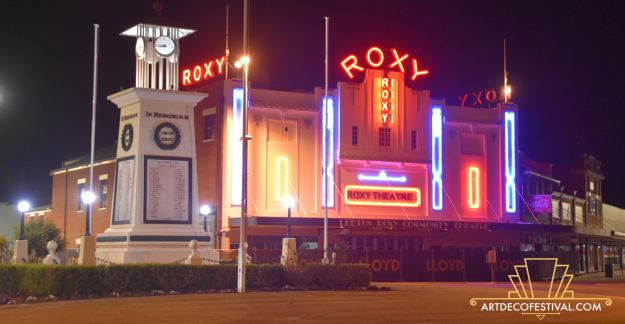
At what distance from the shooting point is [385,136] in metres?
57.7

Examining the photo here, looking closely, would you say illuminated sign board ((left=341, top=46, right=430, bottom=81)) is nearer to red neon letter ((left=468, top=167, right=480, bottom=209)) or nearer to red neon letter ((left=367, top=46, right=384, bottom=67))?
red neon letter ((left=367, top=46, right=384, bottom=67))

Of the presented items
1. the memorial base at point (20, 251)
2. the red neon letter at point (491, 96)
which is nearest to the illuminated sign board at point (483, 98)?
the red neon letter at point (491, 96)

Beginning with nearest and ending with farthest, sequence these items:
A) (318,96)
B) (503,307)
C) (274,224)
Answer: (503,307) → (274,224) → (318,96)

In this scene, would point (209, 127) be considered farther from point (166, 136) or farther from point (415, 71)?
point (166, 136)

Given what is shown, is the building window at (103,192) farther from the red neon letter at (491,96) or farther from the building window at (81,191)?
the red neon letter at (491,96)

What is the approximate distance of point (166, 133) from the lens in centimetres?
3481

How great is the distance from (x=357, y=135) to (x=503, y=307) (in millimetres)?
31808

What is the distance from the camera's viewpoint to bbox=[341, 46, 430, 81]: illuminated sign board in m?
57.1

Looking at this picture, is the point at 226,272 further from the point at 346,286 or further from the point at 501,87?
the point at 501,87

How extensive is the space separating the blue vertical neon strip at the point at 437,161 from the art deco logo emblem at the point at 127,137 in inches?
1112

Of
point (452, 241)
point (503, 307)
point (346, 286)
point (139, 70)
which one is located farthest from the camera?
point (452, 241)

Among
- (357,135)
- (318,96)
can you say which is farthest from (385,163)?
(318,96)

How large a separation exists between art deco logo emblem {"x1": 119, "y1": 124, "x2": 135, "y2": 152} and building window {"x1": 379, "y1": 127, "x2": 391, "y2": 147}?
81.9ft

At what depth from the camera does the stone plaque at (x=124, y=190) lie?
34.3 meters
